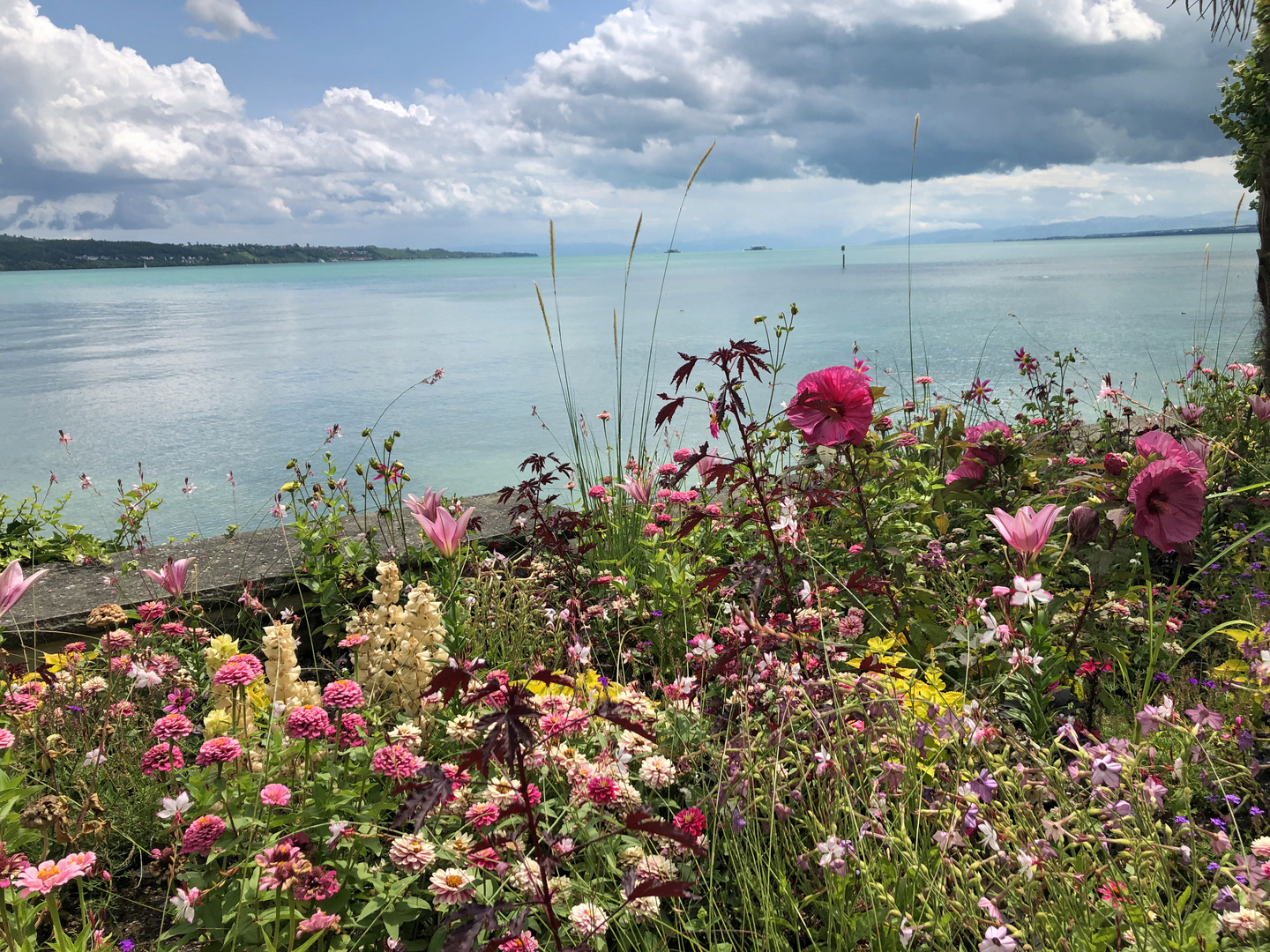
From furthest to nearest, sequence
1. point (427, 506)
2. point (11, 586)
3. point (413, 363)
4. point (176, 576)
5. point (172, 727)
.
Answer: point (413, 363)
point (427, 506)
point (176, 576)
point (11, 586)
point (172, 727)

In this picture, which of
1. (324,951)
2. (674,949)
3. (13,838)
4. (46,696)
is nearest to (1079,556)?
(674,949)

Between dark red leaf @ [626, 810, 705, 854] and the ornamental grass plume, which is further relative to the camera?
the ornamental grass plume

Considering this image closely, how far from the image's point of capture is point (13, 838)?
4.37ft

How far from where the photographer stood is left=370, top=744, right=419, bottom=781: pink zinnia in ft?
3.94

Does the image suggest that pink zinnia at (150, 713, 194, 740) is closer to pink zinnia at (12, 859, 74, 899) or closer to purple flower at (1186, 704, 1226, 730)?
pink zinnia at (12, 859, 74, 899)

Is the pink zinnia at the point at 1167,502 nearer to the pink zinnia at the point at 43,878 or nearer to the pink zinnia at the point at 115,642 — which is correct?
the pink zinnia at the point at 43,878

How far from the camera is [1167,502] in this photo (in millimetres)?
1721

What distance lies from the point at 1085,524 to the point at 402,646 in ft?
5.13

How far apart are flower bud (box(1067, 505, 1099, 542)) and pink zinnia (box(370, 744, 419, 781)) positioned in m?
1.54

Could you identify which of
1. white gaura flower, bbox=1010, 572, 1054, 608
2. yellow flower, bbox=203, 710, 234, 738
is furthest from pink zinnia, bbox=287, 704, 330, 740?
white gaura flower, bbox=1010, 572, 1054, 608

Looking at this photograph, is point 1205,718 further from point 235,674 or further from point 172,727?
point 172,727

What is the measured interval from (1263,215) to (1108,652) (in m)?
3.19

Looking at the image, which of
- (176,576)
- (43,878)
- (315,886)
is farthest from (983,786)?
(176,576)

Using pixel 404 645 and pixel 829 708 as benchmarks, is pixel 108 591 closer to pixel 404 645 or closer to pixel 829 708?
pixel 404 645
